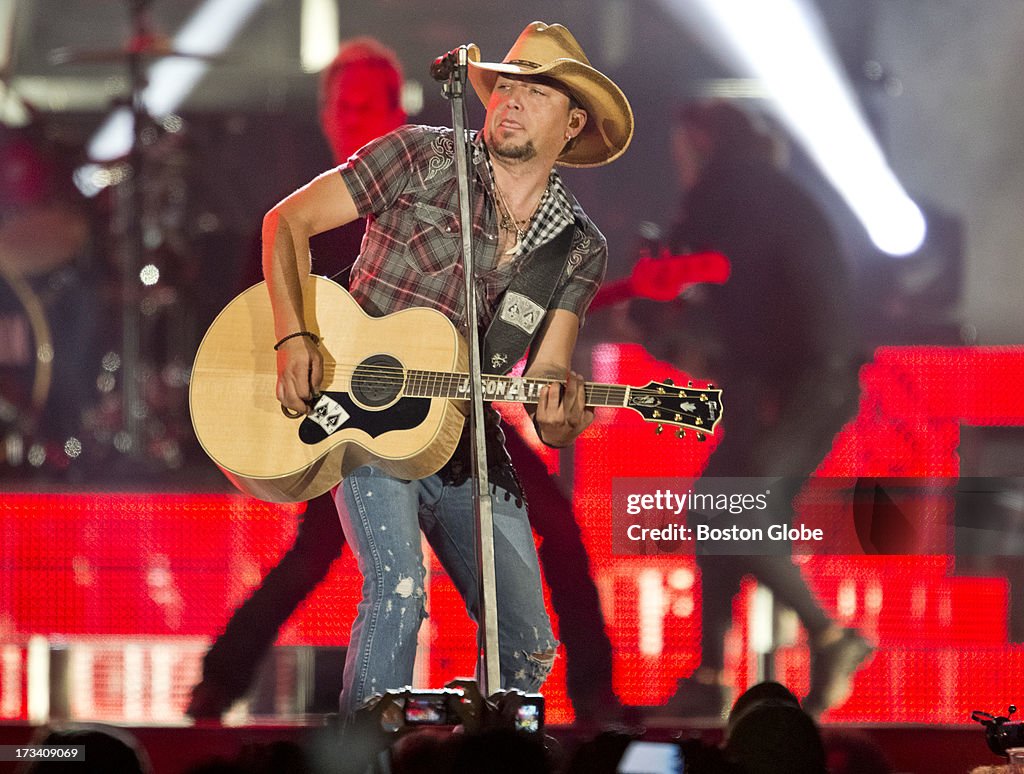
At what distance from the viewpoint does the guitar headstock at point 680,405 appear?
13.6ft

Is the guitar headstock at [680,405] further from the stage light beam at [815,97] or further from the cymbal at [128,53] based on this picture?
the cymbal at [128,53]

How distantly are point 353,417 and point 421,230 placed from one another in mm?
686

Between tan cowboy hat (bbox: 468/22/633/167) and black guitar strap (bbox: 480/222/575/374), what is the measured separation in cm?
41

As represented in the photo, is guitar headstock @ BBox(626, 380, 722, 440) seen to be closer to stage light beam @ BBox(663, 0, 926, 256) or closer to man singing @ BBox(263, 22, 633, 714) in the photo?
man singing @ BBox(263, 22, 633, 714)

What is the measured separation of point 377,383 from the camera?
3.99 m

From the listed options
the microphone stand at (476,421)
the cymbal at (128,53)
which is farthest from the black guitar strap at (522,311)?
the cymbal at (128,53)

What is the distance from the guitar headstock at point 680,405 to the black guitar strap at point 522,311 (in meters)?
0.41

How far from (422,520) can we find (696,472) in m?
1.01

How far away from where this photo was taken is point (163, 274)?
4.58m

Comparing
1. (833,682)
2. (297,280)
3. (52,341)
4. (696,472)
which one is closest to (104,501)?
(52,341)

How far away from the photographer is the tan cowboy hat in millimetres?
4320

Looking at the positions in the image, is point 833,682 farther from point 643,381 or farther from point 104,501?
point 104,501

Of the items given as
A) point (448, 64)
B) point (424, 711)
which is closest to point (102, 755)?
point (424, 711)

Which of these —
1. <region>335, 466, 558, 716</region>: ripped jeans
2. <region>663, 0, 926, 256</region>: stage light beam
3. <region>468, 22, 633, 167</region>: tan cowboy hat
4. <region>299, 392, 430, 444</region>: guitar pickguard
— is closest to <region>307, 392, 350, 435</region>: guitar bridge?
<region>299, 392, 430, 444</region>: guitar pickguard
